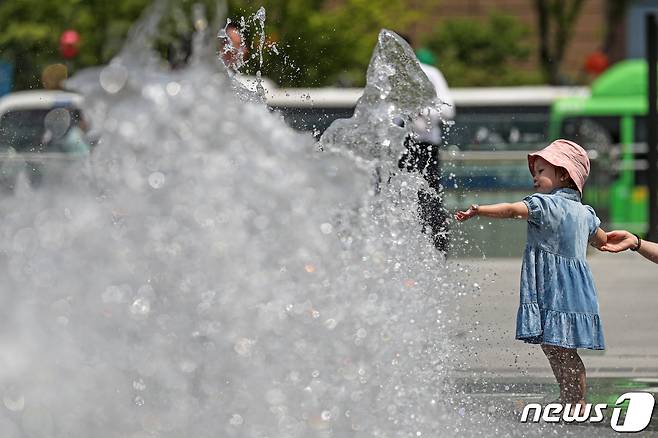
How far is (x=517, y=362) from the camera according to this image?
7.19m

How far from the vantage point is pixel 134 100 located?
4582 mm

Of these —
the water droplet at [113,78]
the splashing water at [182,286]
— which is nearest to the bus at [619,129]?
the splashing water at [182,286]

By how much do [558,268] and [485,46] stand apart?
131ft

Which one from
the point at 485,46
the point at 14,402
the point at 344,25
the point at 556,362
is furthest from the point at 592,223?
the point at 485,46

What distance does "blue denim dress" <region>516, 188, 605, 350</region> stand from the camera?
19.3ft

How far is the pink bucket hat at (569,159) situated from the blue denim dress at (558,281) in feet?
0.38

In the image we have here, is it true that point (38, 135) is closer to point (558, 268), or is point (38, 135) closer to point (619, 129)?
point (619, 129)

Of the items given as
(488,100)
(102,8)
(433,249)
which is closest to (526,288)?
(433,249)

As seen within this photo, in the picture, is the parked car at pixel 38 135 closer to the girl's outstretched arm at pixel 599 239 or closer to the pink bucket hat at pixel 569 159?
the pink bucket hat at pixel 569 159

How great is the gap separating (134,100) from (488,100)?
2154 centimetres

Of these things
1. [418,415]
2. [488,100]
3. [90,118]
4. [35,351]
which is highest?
[90,118]

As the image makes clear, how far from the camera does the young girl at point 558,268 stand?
589 cm

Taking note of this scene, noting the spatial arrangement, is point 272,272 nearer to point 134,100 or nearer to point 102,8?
point 134,100

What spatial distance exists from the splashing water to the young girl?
115 cm
